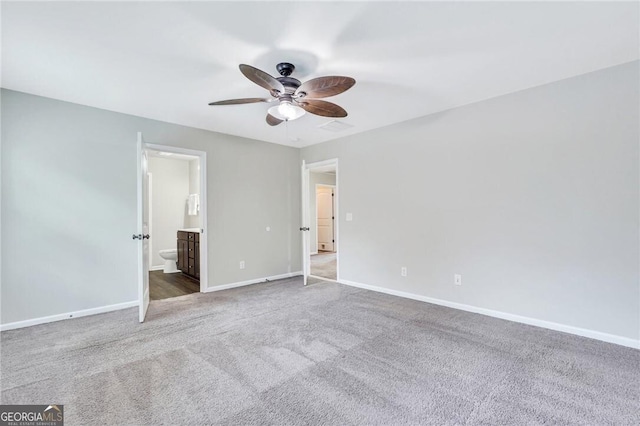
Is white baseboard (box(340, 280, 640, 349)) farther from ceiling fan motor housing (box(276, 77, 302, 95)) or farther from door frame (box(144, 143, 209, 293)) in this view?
ceiling fan motor housing (box(276, 77, 302, 95))

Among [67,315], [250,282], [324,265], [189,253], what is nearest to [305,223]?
[250,282]

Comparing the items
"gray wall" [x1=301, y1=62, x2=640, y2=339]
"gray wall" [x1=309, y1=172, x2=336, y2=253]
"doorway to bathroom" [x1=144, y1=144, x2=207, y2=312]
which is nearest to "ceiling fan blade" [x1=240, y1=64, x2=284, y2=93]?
"gray wall" [x1=301, y1=62, x2=640, y2=339]

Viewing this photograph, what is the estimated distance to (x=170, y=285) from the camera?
498 cm

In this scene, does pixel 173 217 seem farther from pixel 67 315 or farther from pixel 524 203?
pixel 524 203

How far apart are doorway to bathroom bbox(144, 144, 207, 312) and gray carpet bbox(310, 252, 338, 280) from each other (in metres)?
2.29

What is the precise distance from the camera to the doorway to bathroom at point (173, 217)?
217 inches

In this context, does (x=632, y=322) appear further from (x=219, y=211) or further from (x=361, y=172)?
(x=219, y=211)

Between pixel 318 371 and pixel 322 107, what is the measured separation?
225 cm

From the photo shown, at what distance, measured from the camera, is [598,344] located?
2607mm

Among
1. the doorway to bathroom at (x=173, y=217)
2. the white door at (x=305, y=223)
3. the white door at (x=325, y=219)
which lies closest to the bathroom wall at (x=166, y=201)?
the doorway to bathroom at (x=173, y=217)

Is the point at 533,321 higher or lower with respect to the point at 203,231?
lower

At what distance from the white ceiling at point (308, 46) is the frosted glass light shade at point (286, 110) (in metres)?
0.32

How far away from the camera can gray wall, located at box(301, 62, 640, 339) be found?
2627 mm

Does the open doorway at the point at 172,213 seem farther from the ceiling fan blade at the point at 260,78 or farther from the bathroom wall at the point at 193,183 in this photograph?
the ceiling fan blade at the point at 260,78
